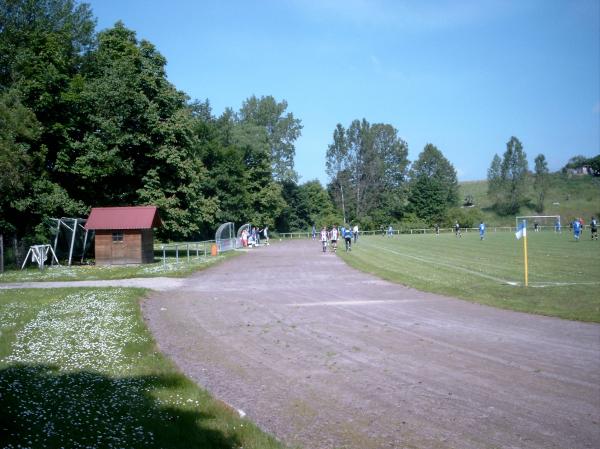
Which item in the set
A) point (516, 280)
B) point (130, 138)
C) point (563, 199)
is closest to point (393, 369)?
point (516, 280)

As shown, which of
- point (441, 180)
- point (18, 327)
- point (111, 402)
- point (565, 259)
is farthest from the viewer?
point (441, 180)

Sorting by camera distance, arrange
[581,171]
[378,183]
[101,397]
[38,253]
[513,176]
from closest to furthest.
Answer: [101,397], [38,253], [378,183], [513,176], [581,171]

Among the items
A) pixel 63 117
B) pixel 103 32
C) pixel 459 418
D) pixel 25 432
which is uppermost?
pixel 103 32

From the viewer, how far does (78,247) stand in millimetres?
34469

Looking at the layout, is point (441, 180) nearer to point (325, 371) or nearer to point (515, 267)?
point (515, 267)

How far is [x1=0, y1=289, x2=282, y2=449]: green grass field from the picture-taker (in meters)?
5.29

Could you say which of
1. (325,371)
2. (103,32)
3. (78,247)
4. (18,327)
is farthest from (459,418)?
(103,32)

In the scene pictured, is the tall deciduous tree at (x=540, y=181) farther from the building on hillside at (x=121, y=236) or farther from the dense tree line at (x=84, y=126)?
the building on hillside at (x=121, y=236)

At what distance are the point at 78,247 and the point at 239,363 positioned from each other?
28.8 meters

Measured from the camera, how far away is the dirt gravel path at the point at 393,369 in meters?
6.15

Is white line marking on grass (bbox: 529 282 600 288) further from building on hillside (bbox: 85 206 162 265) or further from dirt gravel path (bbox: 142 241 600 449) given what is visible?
building on hillside (bbox: 85 206 162 265)

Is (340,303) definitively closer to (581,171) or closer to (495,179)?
(495,179)

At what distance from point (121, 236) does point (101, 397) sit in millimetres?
26382

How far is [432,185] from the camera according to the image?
10719 centimetres
